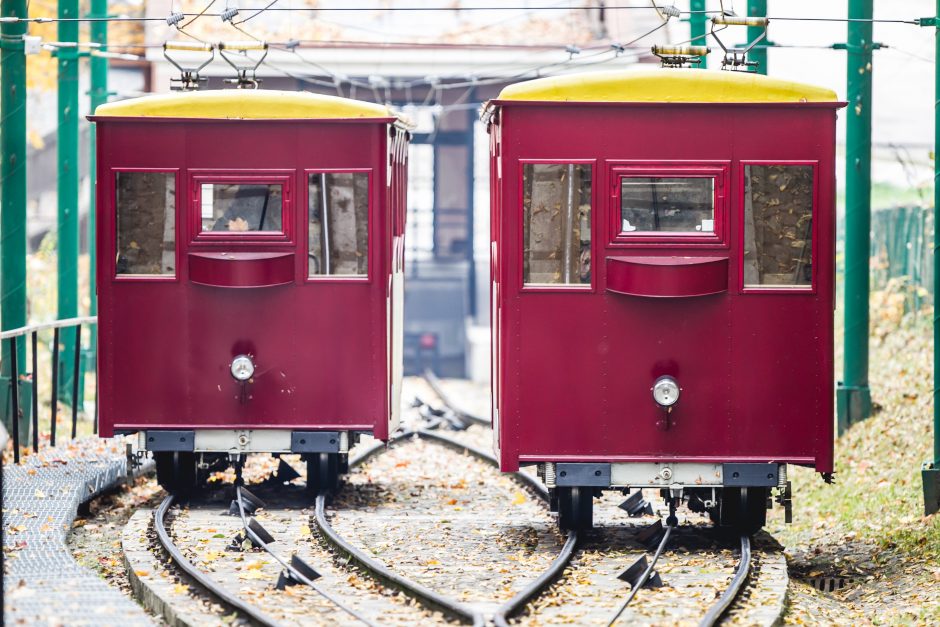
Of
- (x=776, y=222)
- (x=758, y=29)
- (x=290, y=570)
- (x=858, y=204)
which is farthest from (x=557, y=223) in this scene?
(x=858, y=204)

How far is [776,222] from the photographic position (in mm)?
10062

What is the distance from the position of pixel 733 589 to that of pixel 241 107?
548 cm

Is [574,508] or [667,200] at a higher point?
[667,200]

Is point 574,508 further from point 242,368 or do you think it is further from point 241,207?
point 241,207

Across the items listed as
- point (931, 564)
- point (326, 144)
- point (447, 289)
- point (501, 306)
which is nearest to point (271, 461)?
point (326, 144)

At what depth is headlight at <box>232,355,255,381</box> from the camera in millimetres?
11656

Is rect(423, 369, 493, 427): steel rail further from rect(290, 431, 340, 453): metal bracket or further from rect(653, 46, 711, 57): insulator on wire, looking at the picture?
rect(653, 46, 711, 57): insulator on wire

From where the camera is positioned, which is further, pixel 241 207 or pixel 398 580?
pixel 241 207

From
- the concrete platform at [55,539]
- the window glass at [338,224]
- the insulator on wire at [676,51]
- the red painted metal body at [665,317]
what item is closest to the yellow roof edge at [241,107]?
the window glass at [338,224]

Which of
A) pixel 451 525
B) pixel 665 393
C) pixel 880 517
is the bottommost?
pixel 880 517

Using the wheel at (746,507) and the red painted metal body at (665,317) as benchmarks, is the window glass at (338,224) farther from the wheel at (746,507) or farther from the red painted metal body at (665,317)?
the wheel at (746,507)

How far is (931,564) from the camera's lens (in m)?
10.5

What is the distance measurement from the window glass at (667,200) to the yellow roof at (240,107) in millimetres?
2480

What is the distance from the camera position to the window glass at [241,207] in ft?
37.9
